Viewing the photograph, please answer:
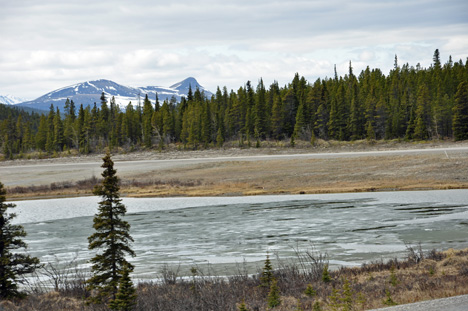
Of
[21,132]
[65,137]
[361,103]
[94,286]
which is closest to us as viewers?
[94,286]

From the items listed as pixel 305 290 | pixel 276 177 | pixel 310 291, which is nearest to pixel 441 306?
pixel 310 291

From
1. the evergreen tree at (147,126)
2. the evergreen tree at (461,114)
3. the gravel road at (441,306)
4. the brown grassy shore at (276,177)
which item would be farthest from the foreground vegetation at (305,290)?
the evergreen tree at (147,126)

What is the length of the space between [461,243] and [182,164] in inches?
2217

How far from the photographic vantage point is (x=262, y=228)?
28.7 metres

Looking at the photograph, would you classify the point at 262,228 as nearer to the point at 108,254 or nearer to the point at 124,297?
the point at 108,254

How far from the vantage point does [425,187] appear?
4284cm

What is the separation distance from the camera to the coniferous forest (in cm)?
9375

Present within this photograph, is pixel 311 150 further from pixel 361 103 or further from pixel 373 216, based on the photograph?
pixel 373 216

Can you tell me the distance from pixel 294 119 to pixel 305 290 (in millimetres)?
97504

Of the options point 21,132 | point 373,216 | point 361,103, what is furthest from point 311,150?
point 21,132

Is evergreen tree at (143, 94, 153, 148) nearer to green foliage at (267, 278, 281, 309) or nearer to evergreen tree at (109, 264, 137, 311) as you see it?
evergreen tree at (109, 264, 137, 311)

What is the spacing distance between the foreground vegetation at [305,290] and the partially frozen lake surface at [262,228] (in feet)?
10.5

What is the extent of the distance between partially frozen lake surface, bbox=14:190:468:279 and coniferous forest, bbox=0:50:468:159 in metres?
55.5

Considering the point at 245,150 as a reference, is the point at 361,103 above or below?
above
